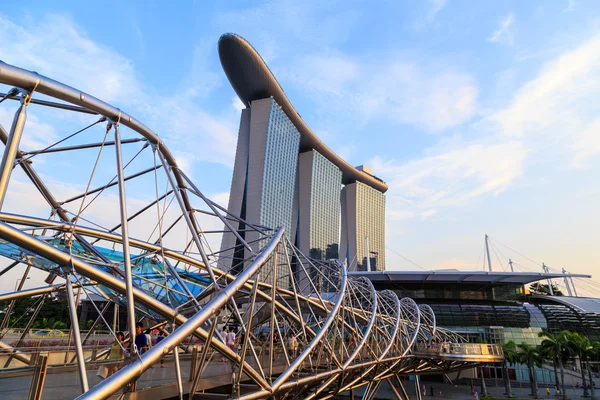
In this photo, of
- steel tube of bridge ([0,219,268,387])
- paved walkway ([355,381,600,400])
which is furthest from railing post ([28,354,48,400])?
paved walkway ([355,381,600,400])

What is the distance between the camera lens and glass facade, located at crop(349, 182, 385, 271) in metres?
169

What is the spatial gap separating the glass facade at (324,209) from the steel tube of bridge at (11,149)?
12632cm

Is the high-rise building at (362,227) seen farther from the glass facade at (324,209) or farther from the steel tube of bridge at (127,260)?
the steel tube of bridge at (127,260)

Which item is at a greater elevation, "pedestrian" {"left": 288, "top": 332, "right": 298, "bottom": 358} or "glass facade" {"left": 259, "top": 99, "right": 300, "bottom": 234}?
"glass facade" {"left": 259, "top": 99, "right": 300, "bottom": 234}

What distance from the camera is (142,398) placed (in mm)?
9789

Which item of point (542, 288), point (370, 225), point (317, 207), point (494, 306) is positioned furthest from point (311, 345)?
point (370, 225)

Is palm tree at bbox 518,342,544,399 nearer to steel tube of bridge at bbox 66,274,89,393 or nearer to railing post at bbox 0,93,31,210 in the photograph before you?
steel tube of bridge at bbox 66,274,89,393

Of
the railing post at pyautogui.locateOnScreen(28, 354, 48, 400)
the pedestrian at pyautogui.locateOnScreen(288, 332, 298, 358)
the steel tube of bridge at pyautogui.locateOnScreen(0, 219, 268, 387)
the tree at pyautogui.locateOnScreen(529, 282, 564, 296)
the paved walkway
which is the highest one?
the tree at pyautogui.locateOnScreen(529, 282, 564, 296)

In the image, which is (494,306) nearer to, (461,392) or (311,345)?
(461,392)

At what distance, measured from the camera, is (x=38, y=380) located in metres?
7.49

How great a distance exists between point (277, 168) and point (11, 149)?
104 meters

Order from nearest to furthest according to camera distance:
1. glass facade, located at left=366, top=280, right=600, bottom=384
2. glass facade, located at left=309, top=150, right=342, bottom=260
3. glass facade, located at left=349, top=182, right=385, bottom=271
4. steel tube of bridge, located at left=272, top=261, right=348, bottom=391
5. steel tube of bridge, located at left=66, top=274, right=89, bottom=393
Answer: steel tube of bridge, located at left=66, top=274, right=89, bottom=393 < steel tube of bridge, located at left=272, top=261, right=348, bottom=391 < glass facade, located at left=366, top=280, right=600, bottom=384 < glass facade, located at left=309, top=150, right=342, bottom=260 < glass facade, located at left=349, top=182, right=385, bottom=271

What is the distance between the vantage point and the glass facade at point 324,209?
13696cm

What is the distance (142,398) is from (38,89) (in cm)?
710
